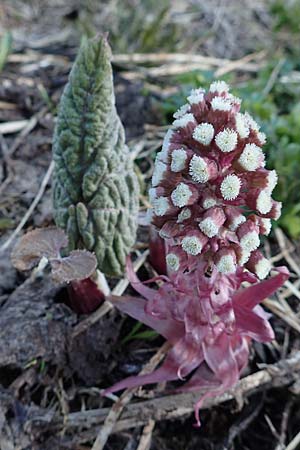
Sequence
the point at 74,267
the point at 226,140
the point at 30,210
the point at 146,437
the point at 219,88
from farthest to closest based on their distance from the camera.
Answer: the point at 30,210 < the point at 146,437 < the point at 74,267 < the point at 219,88 < the point at 226,140

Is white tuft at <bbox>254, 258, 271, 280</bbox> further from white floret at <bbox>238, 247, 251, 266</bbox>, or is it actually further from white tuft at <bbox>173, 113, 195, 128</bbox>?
white tuft at <bbox>173, 113, 195, 128</bbox>

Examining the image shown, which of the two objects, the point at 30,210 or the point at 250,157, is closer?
the point at 250,157

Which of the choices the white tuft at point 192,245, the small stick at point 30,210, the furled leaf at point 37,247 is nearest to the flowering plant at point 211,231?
the white tuft at point 192,245

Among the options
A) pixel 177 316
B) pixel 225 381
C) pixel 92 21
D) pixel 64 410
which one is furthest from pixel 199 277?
pixel 92 21

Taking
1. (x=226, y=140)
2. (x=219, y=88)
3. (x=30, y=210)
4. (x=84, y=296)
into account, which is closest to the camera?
(x=226, y=140)

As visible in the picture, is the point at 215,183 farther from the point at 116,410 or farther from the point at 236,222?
the point at 116,410

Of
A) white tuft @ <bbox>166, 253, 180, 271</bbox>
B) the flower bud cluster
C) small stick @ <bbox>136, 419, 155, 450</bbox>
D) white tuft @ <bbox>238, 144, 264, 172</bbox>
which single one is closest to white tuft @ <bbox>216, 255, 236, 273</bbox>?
the flower bud cluster

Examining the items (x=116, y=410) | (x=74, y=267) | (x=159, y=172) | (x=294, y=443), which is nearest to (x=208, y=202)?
(x=159, y=172)

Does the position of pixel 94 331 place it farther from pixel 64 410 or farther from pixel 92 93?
pixel 92 93
